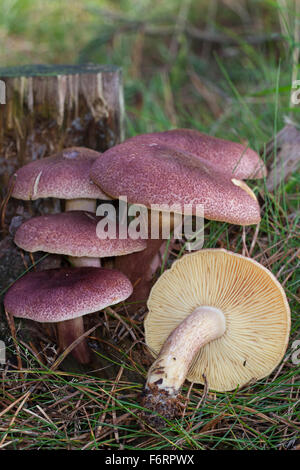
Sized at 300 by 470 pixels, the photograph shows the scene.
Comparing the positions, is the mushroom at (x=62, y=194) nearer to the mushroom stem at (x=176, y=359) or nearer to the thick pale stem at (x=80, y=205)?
the thick pale stem at (x=80, y=205)

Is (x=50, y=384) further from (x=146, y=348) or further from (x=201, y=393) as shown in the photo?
(x=201, y=393)

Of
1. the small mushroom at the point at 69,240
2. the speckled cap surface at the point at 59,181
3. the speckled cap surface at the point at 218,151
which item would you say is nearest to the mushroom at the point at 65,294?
the small mushroom at the point at 69,240

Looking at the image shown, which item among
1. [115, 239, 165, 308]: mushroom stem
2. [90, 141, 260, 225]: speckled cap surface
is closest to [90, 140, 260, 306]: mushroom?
[90, 141, 260, 225]: speckled cap surface

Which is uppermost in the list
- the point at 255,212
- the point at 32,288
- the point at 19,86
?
the point at 19,86

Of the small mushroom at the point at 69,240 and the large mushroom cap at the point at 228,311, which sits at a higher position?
the small mushroom at the point at 69,240

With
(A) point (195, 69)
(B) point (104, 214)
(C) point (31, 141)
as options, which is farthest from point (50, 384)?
(A) point (195, 69)

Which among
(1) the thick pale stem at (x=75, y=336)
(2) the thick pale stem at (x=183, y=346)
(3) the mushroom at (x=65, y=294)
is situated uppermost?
(3) the mushroom at (x=65, y=294)

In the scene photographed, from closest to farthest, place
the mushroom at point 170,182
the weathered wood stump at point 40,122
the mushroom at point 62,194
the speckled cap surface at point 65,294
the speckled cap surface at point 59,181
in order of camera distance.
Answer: the mushroom at point 170,182 < the speckled cap surface at point 65,294 < the mushroom at point 62,194 < the speckled cap surface at point 59,181 < the weathered wood stump at point 40,122

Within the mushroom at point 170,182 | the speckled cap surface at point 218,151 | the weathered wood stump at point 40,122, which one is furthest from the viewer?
the weathered wood stump at point 40,122
